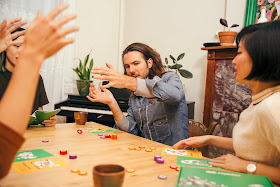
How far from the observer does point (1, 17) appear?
3.00m

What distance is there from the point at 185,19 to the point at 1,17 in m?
2.32

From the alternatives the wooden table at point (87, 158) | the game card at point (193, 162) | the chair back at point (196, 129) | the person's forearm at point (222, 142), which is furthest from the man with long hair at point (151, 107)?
the game card at point (193, 162)

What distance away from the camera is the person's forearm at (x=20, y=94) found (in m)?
0.58

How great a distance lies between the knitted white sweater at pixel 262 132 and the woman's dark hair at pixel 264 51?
0.22ft

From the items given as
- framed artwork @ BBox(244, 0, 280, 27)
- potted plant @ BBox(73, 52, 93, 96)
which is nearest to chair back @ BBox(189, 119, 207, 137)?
framed artwork @ BBox(244, 0, 280, 27)

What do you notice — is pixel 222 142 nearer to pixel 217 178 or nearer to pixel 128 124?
pixel 217 178

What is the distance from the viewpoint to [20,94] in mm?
590

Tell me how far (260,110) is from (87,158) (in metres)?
0.72

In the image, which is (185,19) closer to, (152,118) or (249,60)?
(152,118)

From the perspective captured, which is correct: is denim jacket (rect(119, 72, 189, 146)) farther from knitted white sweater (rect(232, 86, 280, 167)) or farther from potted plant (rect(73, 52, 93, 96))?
potted plant (rect(73, 52, 93, 96))

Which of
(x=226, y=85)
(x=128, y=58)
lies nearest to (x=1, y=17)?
(x=128, y=58)

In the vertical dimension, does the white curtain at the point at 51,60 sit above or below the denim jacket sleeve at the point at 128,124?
above

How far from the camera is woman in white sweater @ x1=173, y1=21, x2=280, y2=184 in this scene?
905 millimetres

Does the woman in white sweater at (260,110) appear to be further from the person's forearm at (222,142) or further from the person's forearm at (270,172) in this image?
the person's forearm at (222,142)
